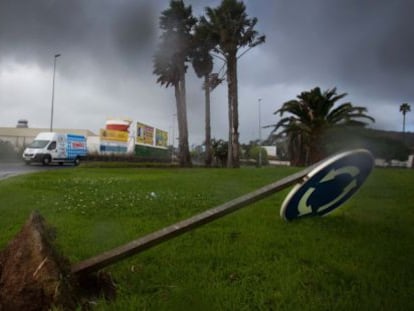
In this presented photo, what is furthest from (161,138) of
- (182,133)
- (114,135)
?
(182,133)

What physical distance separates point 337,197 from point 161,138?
56.1 metres

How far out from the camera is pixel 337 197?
490 centimetres

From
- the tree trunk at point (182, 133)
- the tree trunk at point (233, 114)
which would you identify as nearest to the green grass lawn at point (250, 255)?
the tree trunk at point (233, 114)

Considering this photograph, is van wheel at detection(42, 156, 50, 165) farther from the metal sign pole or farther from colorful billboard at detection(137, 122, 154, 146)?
the metal sign pole

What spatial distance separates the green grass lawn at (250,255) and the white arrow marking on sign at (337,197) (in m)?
0.19

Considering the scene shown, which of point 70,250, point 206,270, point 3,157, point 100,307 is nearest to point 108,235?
point 70,250

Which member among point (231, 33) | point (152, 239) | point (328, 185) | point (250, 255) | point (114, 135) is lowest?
point (250, 255)

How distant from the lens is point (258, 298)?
105 inches

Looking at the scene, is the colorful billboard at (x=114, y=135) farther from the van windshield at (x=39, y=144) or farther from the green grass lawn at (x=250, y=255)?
the green grass lawn at (x=250, y=255)

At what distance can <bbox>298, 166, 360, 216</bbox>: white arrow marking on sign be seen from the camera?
416 cm

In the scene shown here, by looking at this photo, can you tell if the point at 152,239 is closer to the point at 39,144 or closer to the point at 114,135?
the point at 39,144

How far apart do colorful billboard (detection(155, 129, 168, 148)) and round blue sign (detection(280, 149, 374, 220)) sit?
5261 cm

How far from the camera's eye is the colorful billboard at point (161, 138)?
57.6 metres

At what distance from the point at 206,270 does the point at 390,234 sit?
2494 millimetres
